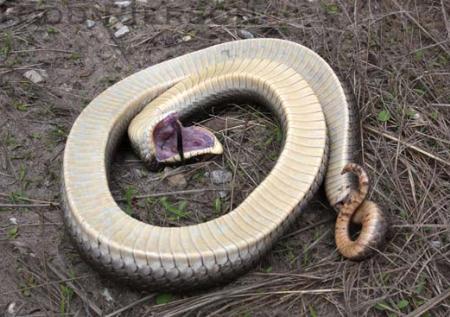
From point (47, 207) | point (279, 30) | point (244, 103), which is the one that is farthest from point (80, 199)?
point (279, 30)

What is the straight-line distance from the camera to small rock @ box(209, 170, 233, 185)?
137 inches

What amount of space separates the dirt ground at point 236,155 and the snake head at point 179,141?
73 millimetres

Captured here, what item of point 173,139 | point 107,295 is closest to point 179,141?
point 173,139

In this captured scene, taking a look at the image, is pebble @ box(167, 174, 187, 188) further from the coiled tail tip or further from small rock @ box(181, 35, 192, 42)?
small rock @ box(181, 35, 192, 42)

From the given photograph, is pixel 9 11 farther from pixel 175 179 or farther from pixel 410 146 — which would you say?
pixel 410 146

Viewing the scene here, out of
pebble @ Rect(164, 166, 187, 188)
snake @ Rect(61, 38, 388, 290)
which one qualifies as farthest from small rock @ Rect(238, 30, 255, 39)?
pebble @ Rect(164, 166, 187, 188)

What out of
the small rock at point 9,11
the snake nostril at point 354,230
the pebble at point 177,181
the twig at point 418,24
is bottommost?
the pebble at point 177,181

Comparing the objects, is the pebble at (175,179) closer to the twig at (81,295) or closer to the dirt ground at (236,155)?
the dirt ground at (236,155)

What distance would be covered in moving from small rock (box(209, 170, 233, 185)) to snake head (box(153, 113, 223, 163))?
123mm

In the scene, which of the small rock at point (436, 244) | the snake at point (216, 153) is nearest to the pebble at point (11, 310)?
the snake at point (216, 153)

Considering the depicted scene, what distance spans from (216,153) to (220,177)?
15cm

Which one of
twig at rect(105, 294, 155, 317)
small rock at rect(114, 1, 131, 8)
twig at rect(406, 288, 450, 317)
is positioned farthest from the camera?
small rock at rect(114, 1, 131, 8)

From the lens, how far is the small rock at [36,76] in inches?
161

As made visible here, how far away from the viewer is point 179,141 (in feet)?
11.4
